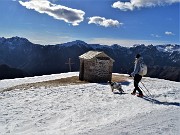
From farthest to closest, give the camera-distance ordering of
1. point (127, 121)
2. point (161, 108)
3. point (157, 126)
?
point (161, 108) < point (127, 121) < point (157, 126)

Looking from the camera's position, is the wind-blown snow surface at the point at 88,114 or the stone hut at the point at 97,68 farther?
the stone hut at the point at 97,68

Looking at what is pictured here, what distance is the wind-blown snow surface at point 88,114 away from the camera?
379 inches

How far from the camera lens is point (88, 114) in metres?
12.0

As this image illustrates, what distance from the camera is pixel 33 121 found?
11.3m

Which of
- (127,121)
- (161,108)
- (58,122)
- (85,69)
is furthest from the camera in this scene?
(85,69)

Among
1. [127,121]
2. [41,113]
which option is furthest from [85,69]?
[127,121]

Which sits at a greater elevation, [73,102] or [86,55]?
[86,55]

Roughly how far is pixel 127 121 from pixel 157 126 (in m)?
1.11

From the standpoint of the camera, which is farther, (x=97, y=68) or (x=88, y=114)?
(x=97, y=68)

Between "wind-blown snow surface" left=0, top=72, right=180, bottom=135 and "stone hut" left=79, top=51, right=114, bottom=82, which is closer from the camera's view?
"wind-blown snow surface" left=0, top=72, right=180, bottom=135

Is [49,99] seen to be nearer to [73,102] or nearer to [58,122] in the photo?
[73,102]

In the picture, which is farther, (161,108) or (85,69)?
(85,69)

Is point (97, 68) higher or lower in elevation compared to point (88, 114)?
higher

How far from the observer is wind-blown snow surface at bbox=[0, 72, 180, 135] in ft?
31.6
